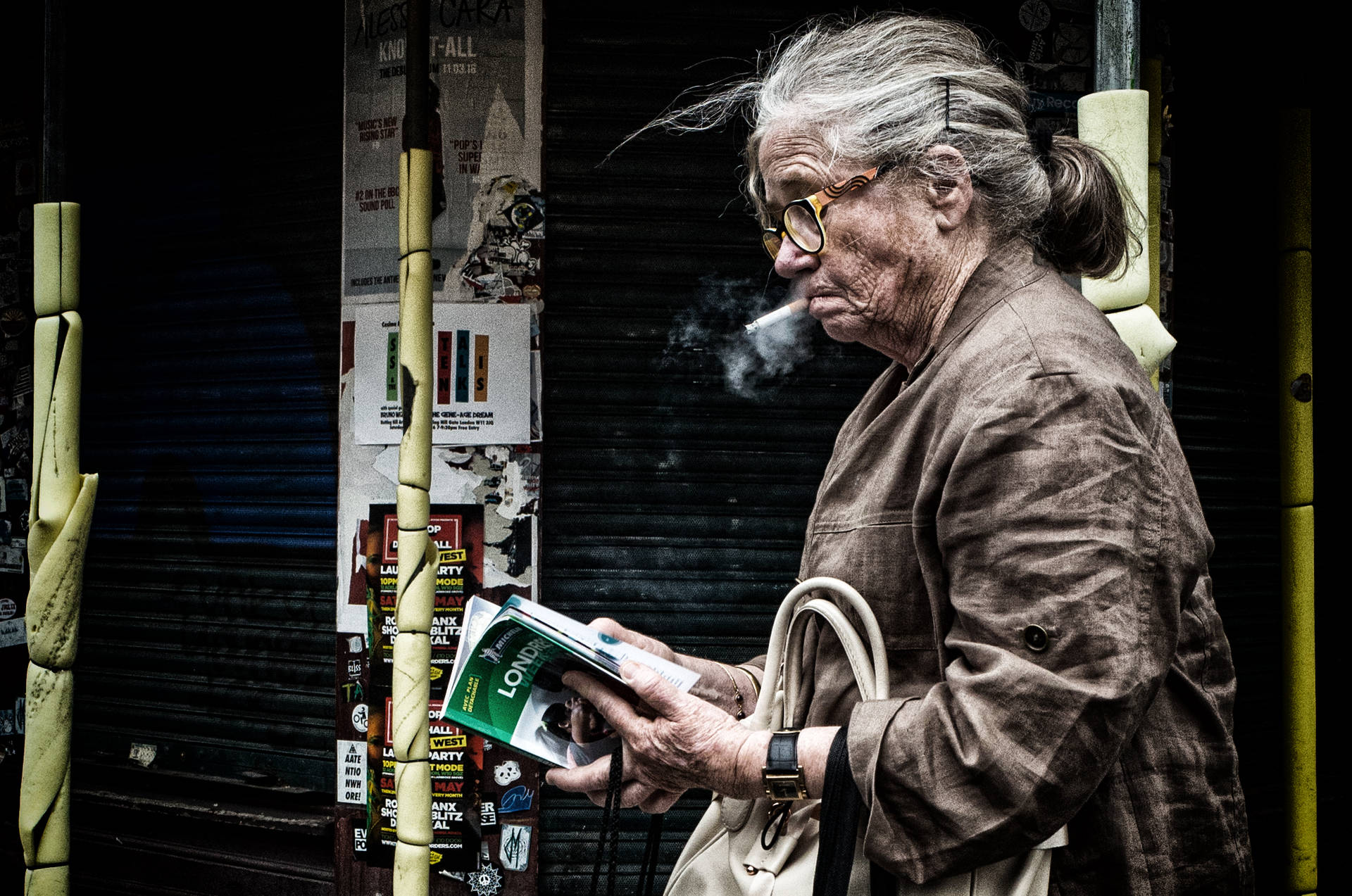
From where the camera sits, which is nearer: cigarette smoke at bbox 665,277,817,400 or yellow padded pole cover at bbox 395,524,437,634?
yellow padded pole cover at bbox 395,524,437,634

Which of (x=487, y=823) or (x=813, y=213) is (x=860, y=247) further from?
(x=487, y=823)

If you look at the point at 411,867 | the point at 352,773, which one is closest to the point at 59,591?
the point at 411,867

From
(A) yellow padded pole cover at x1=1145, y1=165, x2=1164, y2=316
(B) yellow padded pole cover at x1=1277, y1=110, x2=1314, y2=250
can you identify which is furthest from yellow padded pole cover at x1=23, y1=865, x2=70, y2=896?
(B) yellow padded pole cover at x1=1277, y1=110, x2=1314, y2=250

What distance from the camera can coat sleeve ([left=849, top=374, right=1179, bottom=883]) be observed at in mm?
1201

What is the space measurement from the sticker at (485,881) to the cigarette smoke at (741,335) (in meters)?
2.09

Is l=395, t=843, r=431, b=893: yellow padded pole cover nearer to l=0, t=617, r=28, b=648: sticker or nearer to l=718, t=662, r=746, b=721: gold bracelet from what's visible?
l=718, t=662, r=746, b=721: gold bracelet

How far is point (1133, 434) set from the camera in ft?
4.16

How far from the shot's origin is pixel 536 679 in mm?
1756

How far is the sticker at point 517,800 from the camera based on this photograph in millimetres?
4059

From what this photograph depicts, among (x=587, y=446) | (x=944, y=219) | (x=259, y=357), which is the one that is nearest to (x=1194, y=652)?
(x=944, y=219)

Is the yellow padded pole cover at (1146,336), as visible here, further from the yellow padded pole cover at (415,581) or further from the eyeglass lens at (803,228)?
the yellow padded pole cover at (415,581)

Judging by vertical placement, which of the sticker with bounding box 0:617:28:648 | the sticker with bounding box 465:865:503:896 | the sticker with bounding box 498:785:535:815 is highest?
the sticker with bounding box 0:617:28:648

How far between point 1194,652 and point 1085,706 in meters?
0.31

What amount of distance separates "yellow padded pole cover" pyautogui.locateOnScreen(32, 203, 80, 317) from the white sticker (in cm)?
205
